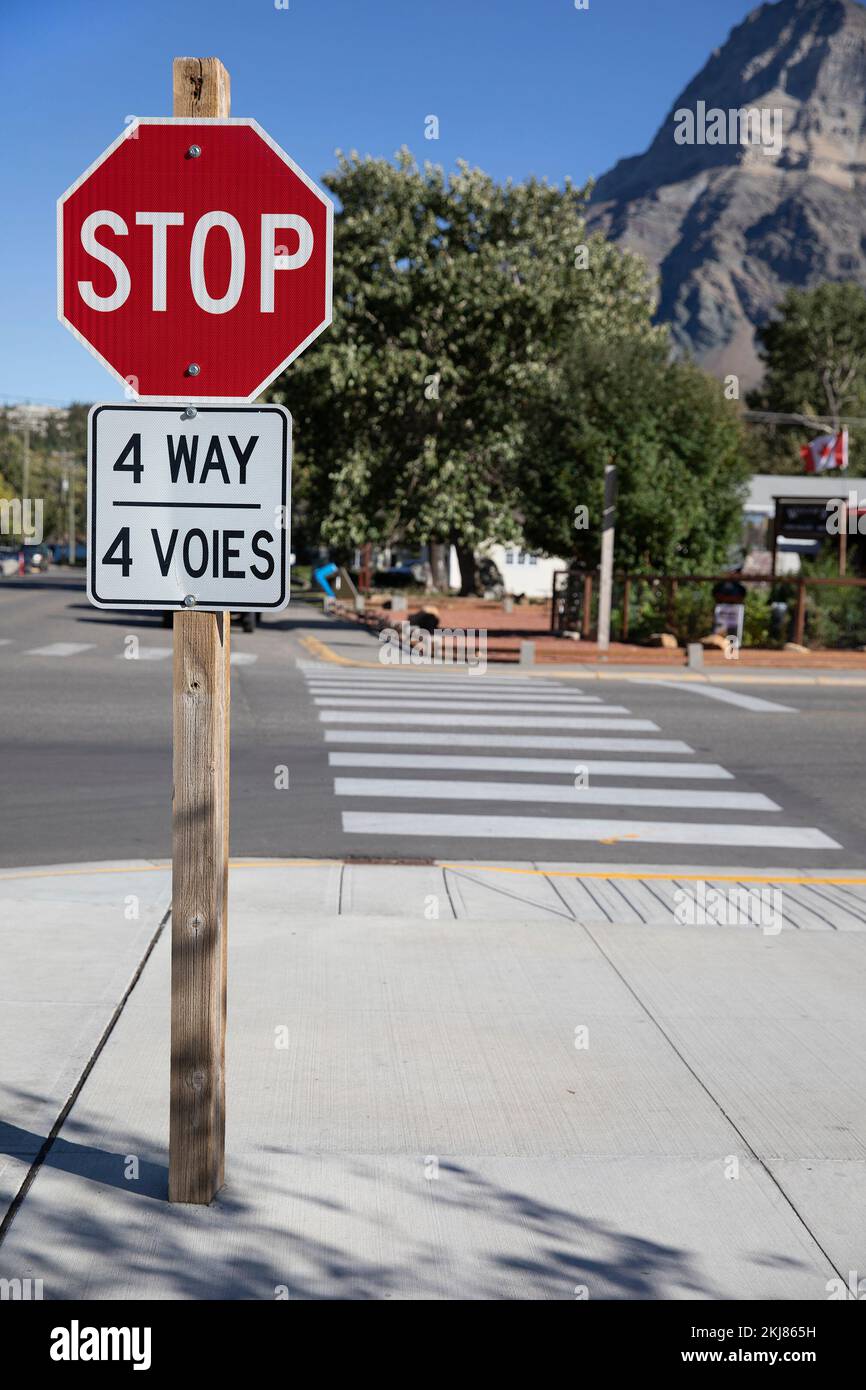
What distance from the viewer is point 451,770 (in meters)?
11.4

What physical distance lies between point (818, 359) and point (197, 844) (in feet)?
290

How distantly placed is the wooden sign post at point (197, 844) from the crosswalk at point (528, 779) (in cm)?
497

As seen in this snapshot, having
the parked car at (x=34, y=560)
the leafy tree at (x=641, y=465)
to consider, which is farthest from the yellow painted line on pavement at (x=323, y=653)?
the parked car at (x=34, y=560)

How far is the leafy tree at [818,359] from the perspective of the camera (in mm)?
84812

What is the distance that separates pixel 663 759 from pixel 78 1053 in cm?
801

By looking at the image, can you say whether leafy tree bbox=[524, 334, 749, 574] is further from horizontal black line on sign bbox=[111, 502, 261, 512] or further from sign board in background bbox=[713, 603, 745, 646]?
horizontal black line on sign bbox=[111, 502, 261, 512]

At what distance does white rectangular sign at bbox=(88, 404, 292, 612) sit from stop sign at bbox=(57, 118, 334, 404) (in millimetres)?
107

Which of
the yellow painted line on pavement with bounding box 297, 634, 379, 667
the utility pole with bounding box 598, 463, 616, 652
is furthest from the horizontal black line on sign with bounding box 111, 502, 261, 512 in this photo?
the utility pole with bounding box 598, 463, 616, 652

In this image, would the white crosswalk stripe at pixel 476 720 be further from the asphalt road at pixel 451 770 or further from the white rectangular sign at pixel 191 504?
the white rectangular sign at pixel 191 504

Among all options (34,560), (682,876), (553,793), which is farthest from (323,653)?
(34,560)

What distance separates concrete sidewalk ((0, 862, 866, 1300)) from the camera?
363 cm
